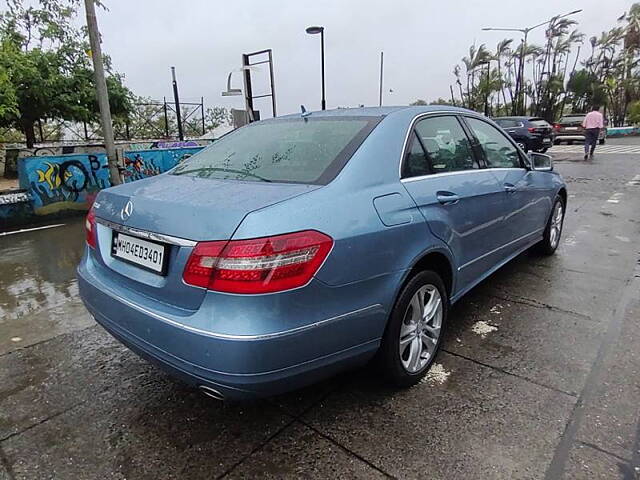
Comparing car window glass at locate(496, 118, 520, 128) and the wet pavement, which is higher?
car window glass at locate(496, 118, 520, 128)

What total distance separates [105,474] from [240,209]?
1299 mm

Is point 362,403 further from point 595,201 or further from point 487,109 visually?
point 487,109

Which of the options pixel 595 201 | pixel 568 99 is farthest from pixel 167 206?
pixel 568 99

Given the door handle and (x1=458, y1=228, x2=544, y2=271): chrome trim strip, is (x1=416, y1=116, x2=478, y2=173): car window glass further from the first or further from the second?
(x1=458, y1=228, x2=544, y2=271): chrome trim strip

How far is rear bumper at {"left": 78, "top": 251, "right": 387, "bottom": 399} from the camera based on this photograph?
Answer: 5.78 feet

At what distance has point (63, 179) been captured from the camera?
7.79m

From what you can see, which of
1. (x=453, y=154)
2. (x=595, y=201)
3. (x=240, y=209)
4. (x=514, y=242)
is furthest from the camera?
(x=595, y=201)

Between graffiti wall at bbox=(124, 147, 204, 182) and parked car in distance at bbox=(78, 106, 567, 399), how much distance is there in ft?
21.2

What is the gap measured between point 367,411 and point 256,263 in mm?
1130

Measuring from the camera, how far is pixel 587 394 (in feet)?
8.17

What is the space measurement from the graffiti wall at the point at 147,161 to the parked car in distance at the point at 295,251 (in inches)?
255

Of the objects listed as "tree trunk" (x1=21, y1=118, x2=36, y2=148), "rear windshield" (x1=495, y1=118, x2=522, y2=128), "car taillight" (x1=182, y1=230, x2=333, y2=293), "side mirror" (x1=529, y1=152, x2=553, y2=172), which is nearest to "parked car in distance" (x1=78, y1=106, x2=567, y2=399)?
"car taillight" (x1=182, y1=230, x2=333, y2=293)

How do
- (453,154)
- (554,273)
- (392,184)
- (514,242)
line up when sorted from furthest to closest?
(554,273), (514,242), (453,154), (392,184)

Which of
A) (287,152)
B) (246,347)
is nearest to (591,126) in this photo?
(287,152)
